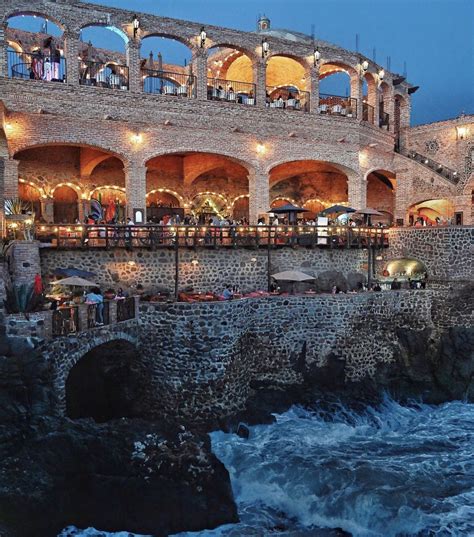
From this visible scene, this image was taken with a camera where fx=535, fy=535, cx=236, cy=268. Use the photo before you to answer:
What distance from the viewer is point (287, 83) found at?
34719mm

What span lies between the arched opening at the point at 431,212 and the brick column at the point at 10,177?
69.1 feet

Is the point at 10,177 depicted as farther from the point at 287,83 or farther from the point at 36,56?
the point at 287,83

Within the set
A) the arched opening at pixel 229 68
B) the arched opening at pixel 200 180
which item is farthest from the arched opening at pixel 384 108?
the arched opening at pixel 200 180

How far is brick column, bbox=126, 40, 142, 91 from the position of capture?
2367 cm

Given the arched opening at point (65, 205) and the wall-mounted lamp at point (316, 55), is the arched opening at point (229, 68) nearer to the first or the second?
the wall-mounted lamp at point (316, 55)

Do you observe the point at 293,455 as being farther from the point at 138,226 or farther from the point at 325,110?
the point at 325,110

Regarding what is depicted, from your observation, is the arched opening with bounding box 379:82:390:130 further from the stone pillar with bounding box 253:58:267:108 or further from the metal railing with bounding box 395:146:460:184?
the stone pillar with bounding box 253:58:267:108

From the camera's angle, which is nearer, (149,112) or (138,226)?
(138,226)

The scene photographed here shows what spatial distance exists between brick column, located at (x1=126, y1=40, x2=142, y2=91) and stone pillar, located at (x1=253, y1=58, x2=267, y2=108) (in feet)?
19.5

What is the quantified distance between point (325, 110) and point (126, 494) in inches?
893

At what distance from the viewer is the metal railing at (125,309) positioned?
1603cm

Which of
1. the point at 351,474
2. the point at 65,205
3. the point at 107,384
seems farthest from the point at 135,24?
the point at 351,474

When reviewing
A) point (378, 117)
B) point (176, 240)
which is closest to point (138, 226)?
point (176, 240)

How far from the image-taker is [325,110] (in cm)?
2881
